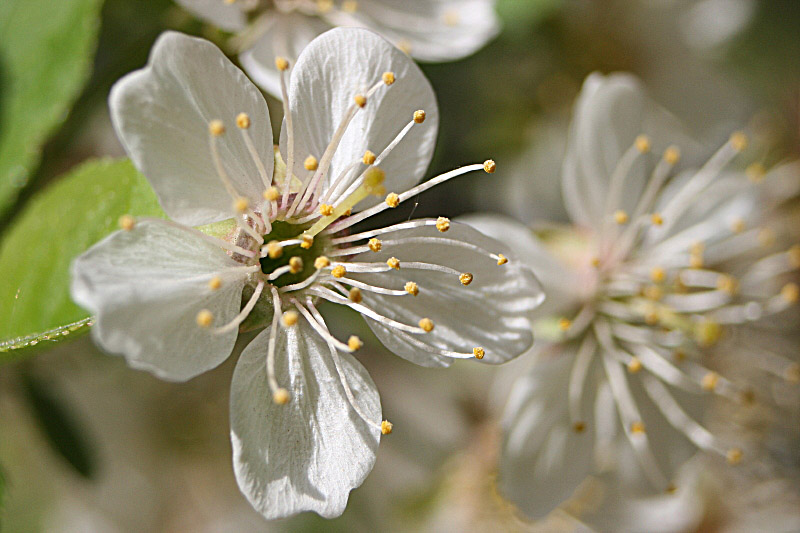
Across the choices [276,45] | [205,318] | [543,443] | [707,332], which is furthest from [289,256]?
[707,332]

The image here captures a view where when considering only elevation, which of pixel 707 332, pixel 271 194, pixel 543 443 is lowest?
pixel 543 443

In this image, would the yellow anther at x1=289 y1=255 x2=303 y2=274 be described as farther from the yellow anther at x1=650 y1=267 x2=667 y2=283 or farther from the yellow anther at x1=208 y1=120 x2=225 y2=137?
the yellow anther at x1=650 y1=267 x2=667 y2=283

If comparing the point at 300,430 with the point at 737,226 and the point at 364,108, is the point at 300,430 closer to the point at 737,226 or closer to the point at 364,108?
the point at 364,108

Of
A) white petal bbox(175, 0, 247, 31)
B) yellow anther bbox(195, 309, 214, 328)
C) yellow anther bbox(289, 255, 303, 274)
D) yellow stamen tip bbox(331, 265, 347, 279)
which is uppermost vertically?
white petal bbox(175, 0, 247, 31)

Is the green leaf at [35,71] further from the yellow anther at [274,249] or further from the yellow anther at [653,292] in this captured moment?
the yellow anther at [653,292]

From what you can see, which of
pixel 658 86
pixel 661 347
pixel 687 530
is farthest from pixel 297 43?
pixel 687 530

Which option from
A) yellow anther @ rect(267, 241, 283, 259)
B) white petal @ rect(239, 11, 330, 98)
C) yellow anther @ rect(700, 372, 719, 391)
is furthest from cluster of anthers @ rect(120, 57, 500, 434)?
yellow anther @ rect(700, 372, 719, 391)

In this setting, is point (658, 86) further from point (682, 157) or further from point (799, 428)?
point (799, 428)

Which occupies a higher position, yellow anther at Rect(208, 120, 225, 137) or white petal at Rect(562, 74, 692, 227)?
yellow anther at Rect(208, 120, 225, 137)
